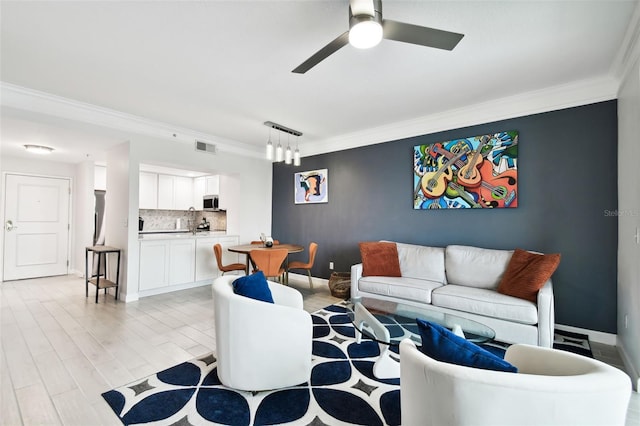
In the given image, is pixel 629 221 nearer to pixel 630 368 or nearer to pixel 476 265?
pixel 630 368

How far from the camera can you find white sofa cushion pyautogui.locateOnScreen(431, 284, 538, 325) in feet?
8.46

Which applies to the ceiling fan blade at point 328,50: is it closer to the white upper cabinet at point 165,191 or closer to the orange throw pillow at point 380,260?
the orange throw pillow at point 380,260

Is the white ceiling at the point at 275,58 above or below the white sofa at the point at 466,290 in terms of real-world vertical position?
above

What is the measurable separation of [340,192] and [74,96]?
367 cm

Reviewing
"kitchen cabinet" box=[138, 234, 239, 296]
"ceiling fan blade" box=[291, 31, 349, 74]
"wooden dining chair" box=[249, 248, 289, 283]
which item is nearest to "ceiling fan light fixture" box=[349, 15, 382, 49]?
"ceiling fan blade" box=[291, 31, 349, 74]

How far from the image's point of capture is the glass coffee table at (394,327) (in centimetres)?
201

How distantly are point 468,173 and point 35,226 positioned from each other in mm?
7465

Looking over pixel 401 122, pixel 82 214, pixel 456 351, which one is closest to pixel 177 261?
pixel 82 214

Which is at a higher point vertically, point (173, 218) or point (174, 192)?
point (174, 192)

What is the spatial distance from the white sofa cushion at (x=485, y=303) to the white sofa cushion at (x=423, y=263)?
328 millimetres

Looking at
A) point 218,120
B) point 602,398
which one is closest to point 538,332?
point 602,398

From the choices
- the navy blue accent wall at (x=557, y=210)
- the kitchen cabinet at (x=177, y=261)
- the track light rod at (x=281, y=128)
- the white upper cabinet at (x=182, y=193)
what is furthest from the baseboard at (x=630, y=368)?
the white upper cabinet at (x=182, y=193)

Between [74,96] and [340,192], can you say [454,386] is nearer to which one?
[340,192]

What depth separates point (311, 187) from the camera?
17.3ft
